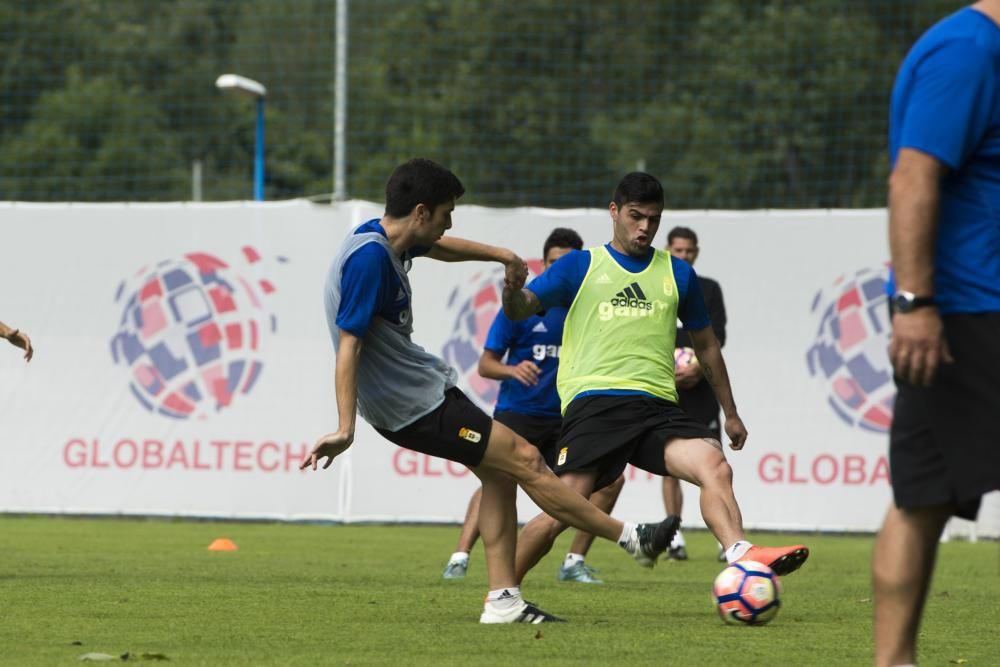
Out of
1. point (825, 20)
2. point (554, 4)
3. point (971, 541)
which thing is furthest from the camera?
point (554, 4)

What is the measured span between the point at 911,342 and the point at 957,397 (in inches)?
8.6

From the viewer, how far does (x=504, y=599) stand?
7.18 meters

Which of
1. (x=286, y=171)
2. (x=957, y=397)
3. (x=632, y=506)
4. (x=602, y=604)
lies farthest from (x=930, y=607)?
(x=286, y=171)

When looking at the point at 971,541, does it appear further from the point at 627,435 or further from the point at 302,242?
the point at 627,435

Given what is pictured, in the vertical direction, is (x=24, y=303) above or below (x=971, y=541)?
above

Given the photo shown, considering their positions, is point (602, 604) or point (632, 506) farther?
point (632, 506)

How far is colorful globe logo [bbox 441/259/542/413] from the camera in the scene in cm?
1529

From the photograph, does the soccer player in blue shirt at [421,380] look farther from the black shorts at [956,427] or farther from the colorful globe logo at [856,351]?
the colorful globe logo at [856,351]

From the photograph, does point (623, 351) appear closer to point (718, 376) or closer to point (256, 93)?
point (718, 376)

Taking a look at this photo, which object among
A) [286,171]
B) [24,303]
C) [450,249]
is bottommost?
[286,171]

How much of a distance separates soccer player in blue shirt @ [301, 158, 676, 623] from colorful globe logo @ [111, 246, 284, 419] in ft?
28.3

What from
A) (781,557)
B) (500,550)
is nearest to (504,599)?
(500,550)

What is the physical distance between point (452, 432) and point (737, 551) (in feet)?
4.07

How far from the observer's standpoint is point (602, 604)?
8391mm
